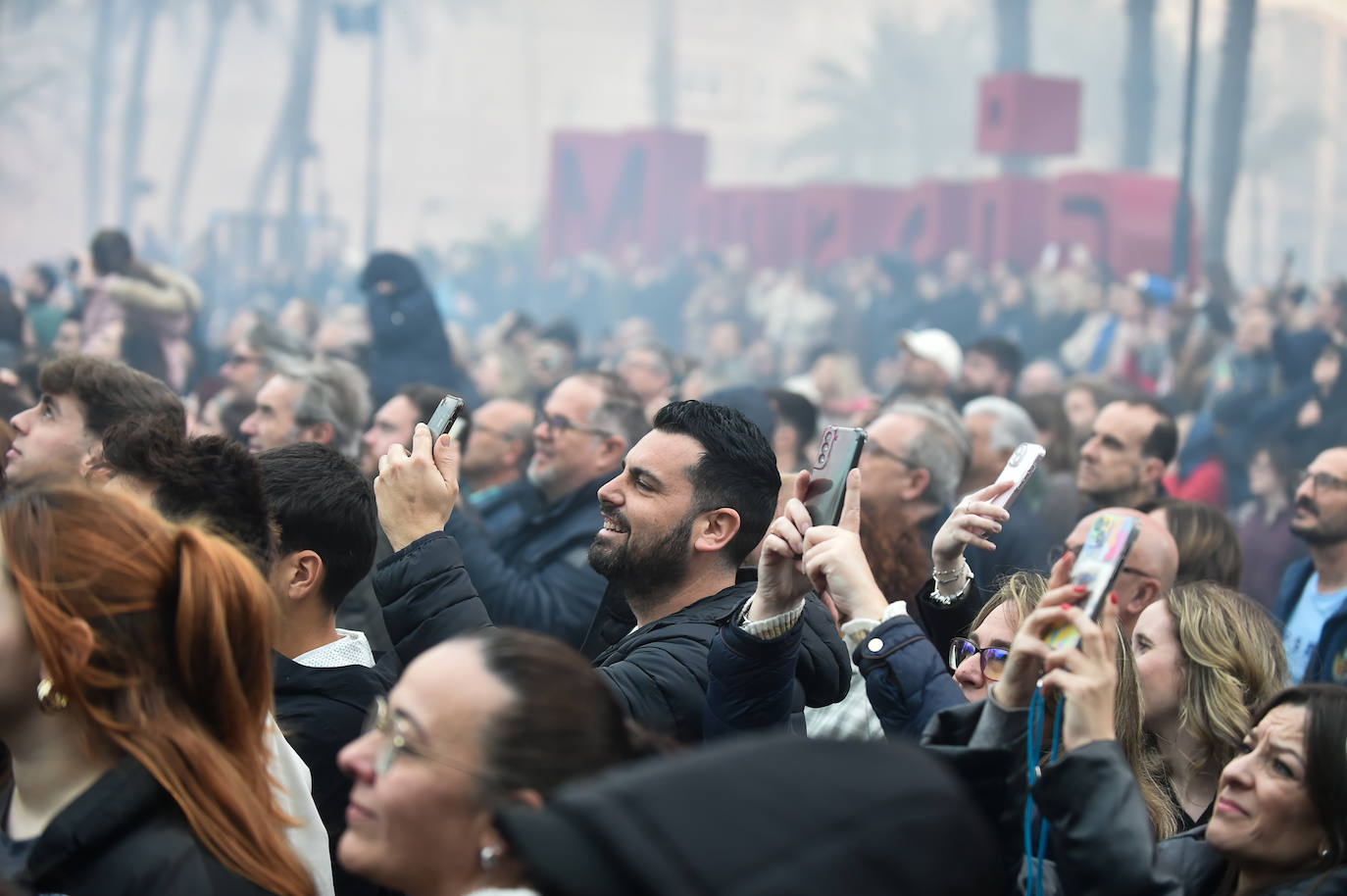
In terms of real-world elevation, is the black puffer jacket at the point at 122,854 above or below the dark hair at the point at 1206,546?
above

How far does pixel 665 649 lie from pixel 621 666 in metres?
0.11

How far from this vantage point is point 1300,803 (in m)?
2.20

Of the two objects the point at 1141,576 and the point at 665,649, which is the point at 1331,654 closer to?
the point at 1141,576

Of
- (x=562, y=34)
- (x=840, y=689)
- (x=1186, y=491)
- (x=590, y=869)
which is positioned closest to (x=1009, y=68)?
(x=562, y=34)

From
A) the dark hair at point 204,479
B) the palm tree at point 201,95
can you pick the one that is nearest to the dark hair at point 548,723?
the dark hair at point 204,479

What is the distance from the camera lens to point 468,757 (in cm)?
154

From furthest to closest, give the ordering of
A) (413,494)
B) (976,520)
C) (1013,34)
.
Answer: (1013,34)
(413,494)
(976,520)

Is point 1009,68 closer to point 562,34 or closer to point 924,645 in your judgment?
point 562,34

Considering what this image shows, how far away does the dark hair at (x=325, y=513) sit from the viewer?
2.78 meters

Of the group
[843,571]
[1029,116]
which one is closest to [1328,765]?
[843,571]

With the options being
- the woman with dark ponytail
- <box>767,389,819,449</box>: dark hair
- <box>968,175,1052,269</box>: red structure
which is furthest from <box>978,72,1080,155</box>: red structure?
the woman with dark ponytail

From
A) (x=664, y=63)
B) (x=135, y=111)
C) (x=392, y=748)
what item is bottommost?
(x=392, y=748)

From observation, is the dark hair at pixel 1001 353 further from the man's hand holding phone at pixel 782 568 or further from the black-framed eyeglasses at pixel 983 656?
the man's hand holding phone at pixel 782 568

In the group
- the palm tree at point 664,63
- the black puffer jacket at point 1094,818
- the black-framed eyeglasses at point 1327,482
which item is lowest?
the black-framed eyeglasses at point 1327,482
